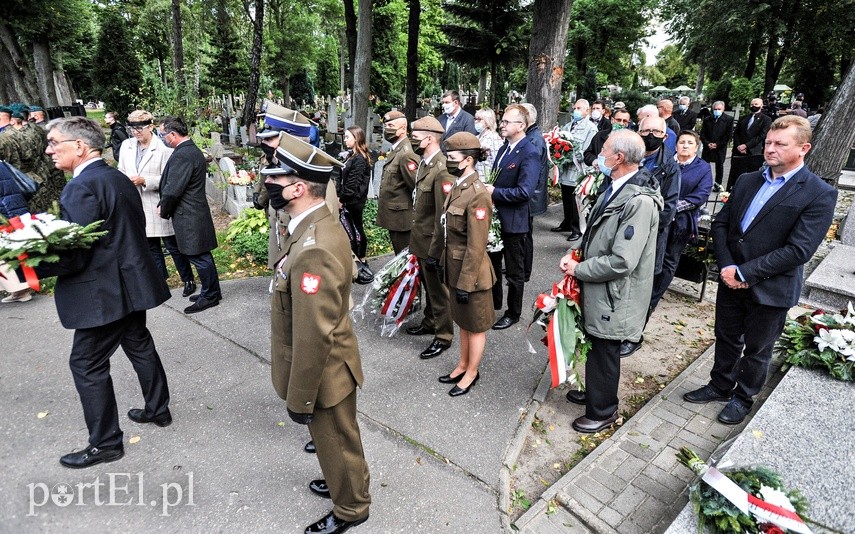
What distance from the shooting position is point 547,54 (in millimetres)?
8906

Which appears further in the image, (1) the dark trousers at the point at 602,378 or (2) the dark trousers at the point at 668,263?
(2) the dark trousers at the point at 668,263

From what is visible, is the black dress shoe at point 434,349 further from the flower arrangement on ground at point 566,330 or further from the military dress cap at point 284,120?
the military dress cap at point 284,120

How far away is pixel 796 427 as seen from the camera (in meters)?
3.48

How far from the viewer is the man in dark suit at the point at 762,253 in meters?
3.44

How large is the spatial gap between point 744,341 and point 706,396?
58cm

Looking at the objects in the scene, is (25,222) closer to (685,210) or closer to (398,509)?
(398,509)

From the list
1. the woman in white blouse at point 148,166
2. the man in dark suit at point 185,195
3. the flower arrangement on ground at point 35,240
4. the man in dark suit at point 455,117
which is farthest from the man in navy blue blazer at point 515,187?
the woman in white blouse at point 148,166

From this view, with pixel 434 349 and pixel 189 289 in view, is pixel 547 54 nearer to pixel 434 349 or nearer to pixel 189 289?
pixel 434 349

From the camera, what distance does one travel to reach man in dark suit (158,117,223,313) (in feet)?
17.5

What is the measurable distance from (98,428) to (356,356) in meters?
2.14

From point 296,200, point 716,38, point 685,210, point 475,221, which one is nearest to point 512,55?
point 716,38

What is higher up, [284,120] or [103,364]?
[284,120]

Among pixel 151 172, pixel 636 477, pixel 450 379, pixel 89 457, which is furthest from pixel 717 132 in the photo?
pixel 89 457

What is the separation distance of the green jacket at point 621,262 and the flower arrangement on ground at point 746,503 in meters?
1.05
